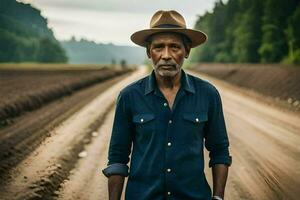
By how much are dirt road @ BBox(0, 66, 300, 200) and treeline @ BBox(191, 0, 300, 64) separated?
40.0 m

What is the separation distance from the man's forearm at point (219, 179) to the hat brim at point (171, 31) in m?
0.94

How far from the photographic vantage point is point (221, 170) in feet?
10.3

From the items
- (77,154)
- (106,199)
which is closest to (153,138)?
(106,199)

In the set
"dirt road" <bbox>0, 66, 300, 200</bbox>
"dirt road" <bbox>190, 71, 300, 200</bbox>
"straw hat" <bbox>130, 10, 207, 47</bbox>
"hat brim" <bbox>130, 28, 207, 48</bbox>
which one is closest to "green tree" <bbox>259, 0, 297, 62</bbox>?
"dirt road" <bbox>190, 71, 300, 200</bbox>

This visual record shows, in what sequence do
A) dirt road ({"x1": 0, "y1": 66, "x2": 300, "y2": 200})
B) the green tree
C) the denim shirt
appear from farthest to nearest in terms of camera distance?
the green tree
dirt road ({"x1": 0, "y1": 66, "x2": 300, "y2": 200})
the denim shirt

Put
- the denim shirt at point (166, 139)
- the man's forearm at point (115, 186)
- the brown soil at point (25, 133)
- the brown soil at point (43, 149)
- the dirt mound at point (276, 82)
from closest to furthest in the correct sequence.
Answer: the denim shirt at point (166, 139)
the man's forearm at point (115, 186)
the brown soil at point (43, 149)
the brown soil at point (25, 133)
the dirt mound at point (276, 82)

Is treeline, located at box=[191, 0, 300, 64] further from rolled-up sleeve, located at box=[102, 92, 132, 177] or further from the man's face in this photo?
rolled-up sleeve, located at box=[102, 92, 132, 177]

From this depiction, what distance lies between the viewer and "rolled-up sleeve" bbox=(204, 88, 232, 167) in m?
3.12

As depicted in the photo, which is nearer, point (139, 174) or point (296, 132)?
point (139, 174)

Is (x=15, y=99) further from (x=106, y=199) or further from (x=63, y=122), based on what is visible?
(x=106, y=199)

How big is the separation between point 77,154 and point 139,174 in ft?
24.9

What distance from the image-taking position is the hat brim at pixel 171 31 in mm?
3121

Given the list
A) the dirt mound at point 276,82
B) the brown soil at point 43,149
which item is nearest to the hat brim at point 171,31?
the brown soil at point 43,149

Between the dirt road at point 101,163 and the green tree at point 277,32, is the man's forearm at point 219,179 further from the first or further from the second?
the green tree at point 277,32
